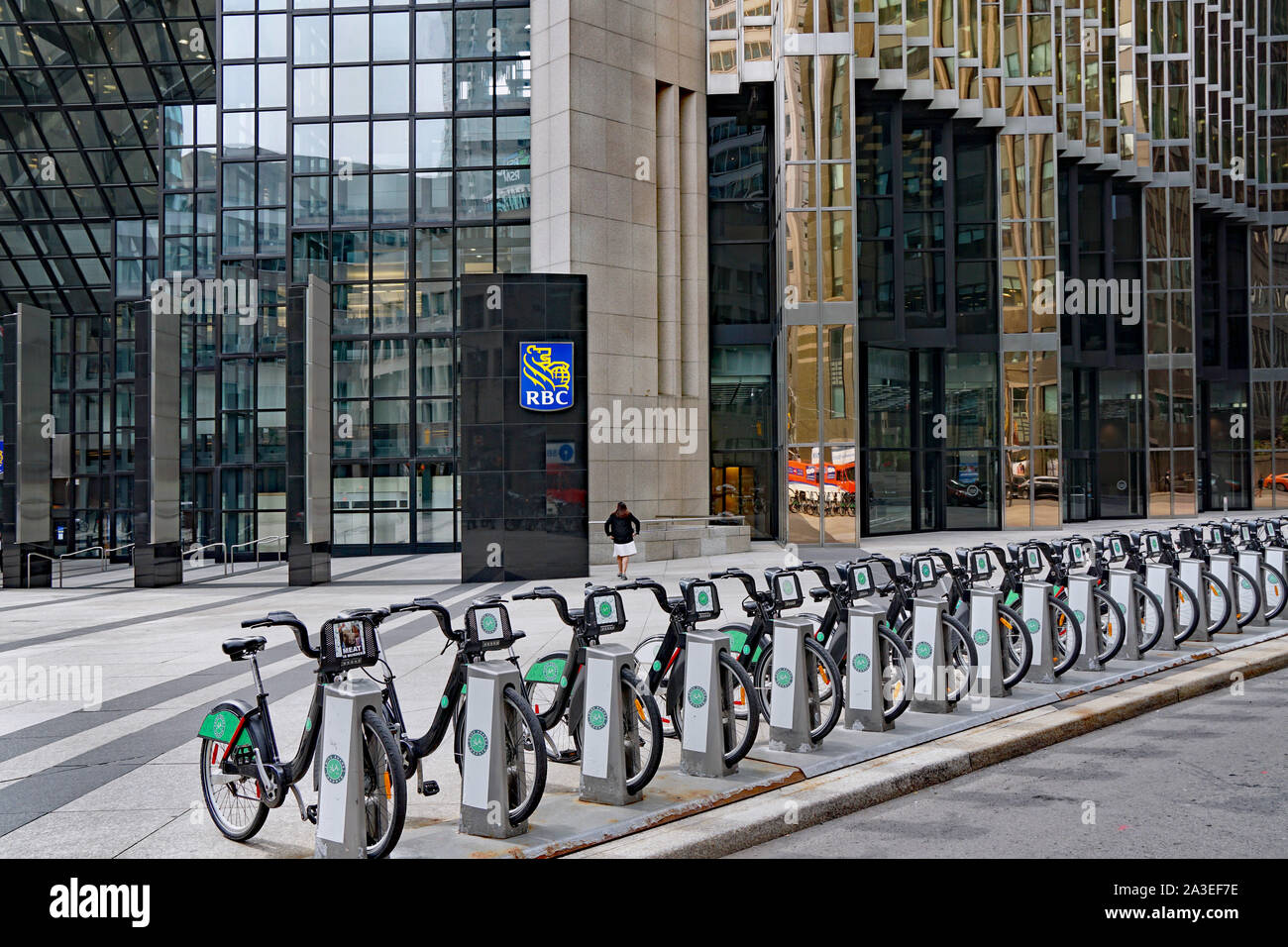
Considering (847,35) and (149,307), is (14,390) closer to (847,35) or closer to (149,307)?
(149,307)

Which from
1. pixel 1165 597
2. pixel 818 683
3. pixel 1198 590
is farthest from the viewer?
pixel 1198 590

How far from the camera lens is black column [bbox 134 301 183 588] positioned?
69.1ft

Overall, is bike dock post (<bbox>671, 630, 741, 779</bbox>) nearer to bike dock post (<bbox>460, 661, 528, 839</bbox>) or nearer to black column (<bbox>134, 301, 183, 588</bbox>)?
bike dock post (<bbox>460, 661, 528, 839</bbox>)

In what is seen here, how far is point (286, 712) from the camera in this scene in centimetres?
845

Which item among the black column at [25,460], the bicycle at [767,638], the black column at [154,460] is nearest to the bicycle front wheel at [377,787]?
the bicycle at [767,638]

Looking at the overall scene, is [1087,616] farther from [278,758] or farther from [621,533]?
[621,533]

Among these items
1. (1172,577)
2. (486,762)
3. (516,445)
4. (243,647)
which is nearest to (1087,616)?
(1172,577)

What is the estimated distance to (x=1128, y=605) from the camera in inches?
408

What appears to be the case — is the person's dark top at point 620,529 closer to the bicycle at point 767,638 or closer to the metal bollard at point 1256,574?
the metal bollard at point 1256,574

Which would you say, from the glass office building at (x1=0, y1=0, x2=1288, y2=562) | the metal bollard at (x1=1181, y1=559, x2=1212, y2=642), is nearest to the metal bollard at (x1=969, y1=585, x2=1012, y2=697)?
the metal bollard at (x1=1181, y1=559, x2=1212, y2=642)

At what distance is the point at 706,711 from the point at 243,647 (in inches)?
106

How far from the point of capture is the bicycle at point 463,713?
533 cm

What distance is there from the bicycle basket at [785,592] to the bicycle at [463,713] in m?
2.10
